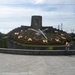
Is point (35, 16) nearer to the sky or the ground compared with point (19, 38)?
nearer to the sky

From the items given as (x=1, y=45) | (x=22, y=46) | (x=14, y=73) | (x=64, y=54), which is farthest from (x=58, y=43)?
(x=14, y=73)

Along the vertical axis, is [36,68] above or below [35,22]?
below

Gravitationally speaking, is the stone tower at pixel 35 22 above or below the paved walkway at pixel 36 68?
above

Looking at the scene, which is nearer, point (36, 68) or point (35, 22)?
point (36, 68)

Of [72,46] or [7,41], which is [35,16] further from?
[72,46]

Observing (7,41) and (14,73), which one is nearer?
(14,73)

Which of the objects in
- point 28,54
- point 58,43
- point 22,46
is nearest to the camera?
point 28,54

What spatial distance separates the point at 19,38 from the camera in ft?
60.9

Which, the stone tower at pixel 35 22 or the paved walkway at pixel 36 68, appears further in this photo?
the stone tower at pixel 35 22

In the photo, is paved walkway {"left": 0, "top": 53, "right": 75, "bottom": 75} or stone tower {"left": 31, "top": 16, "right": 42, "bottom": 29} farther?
stone tower {"left": 31, "top": 16, "right": 42, "bottom": 29}

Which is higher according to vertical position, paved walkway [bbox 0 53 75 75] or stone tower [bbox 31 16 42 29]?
stone tower [bbox 31 16 42 29]

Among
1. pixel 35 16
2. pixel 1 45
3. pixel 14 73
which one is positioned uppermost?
pixel 35 16

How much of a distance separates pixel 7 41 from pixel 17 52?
5877 millimetres

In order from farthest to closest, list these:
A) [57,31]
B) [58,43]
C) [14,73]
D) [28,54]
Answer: [57,31] → [58,43] → [28,54] → [14,73]
